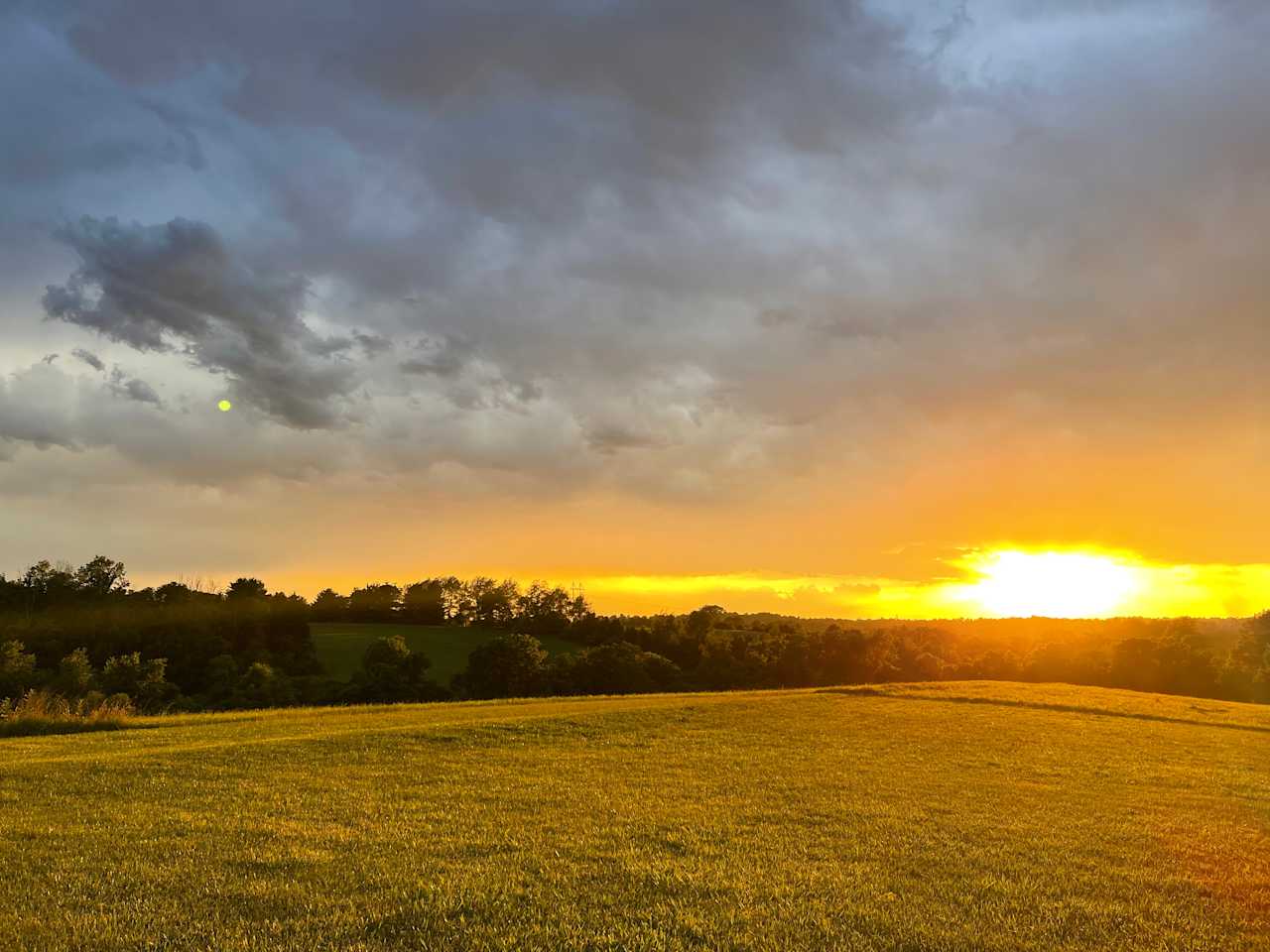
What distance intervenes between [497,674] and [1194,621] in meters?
80.2

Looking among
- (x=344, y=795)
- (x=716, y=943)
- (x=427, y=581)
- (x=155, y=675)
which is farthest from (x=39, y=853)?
(x=427, y=581)

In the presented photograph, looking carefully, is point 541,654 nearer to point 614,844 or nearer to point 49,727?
point 49,727

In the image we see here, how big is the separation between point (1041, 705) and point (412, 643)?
8064cm

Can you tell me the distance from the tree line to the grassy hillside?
51763 mm

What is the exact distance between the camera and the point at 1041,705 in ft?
135

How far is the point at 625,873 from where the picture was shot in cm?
1038

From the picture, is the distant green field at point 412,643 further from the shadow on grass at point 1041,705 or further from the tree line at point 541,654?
the shadow on grass at point 1041,705

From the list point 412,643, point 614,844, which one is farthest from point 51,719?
point 412,643

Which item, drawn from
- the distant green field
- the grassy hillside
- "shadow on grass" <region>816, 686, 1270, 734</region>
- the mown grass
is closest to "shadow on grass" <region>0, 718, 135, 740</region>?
the mown grass

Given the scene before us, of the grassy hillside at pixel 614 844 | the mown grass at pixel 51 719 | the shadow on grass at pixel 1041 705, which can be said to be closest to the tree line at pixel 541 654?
the mown grass at pixel 51 719

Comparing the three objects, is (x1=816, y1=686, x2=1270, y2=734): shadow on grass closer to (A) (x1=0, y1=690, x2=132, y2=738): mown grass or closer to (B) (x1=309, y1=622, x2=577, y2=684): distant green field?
(A) (x1=0, y1=690, x2=132, y2=738): mown grass

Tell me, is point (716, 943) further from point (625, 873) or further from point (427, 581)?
point (427, 581)

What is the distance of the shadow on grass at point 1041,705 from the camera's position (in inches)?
1427

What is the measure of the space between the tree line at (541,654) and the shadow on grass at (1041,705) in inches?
1675
